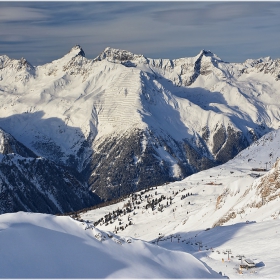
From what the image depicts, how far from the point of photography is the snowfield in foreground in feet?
144

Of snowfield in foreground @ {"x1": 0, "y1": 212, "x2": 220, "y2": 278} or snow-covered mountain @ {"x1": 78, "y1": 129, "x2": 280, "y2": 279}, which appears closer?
snowfield in foreground @ {"x1": 0, "y1": 212, "x2": 220, "y2": 278}

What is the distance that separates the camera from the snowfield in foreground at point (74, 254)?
43781 mm

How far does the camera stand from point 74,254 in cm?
4625

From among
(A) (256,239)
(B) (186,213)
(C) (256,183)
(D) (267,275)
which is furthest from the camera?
(B) (186,213)

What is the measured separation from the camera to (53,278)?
42.7 metres

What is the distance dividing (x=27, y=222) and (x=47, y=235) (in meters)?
3.48

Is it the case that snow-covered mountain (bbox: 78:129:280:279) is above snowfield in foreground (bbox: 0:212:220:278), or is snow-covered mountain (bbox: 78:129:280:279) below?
below

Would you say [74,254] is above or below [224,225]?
above

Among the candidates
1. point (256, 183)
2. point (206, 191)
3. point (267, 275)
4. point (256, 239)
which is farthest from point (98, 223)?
point (267, 275)

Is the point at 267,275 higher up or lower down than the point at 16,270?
lower down

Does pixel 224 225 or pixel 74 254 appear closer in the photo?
pixel 74 254

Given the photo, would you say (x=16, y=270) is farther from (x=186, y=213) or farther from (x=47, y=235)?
(x=186, y=213)

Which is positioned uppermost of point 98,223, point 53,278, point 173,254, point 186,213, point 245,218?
point 53,278

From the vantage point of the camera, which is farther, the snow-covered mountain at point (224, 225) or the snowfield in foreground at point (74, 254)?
the snow-covered mountain at point (224, 225)
